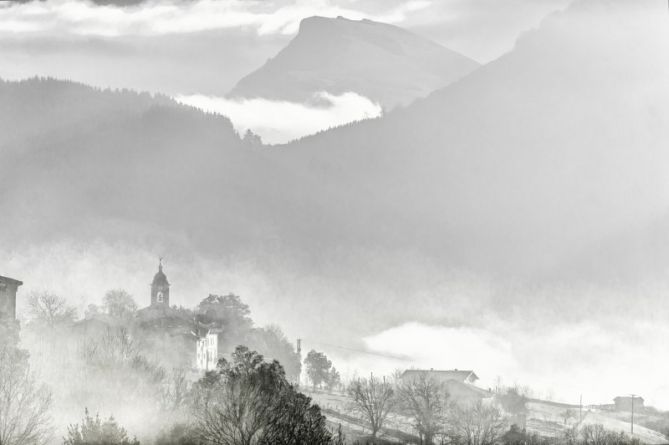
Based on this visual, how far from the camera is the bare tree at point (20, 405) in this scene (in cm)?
11919

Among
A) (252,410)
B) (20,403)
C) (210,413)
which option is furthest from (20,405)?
(252,410)

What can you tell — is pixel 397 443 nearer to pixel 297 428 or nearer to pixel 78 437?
pixel 297 428

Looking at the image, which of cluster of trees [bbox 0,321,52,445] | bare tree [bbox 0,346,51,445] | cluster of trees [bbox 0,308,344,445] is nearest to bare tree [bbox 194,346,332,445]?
cluster of trees [bbox 0,308,344,445]

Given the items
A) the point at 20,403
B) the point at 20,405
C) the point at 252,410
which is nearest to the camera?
the point at 20,403

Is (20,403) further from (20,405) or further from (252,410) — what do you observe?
(252,410)

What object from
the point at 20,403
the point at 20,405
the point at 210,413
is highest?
the point at 20,403

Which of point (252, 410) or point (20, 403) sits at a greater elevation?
point (20, 403)

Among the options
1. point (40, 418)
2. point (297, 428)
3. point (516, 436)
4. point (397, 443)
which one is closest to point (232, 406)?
point (297, 428)

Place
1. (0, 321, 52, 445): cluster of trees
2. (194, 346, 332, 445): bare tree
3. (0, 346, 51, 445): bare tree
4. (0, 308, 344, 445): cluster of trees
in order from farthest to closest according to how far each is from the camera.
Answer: (194, 346, 332, 445): bare tree → (0, 308, 344, 445): cluster of trees → (0, 321, 52, 445): cluster of trees → (0, 346, 51, 445): bare tree

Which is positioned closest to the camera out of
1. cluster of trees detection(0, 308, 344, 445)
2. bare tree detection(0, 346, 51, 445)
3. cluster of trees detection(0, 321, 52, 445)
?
bare tree detection(0, 346, 51, 445)

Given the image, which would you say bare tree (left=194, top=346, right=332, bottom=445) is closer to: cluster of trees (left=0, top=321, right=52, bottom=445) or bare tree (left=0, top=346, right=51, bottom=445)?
cluster of trees (left=0, top=321, right=52, bottom=445)

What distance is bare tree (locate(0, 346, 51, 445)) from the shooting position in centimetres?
11919

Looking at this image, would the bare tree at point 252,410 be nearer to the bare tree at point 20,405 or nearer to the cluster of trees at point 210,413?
the cluster of trees at point 210,413

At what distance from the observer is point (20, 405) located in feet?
409
